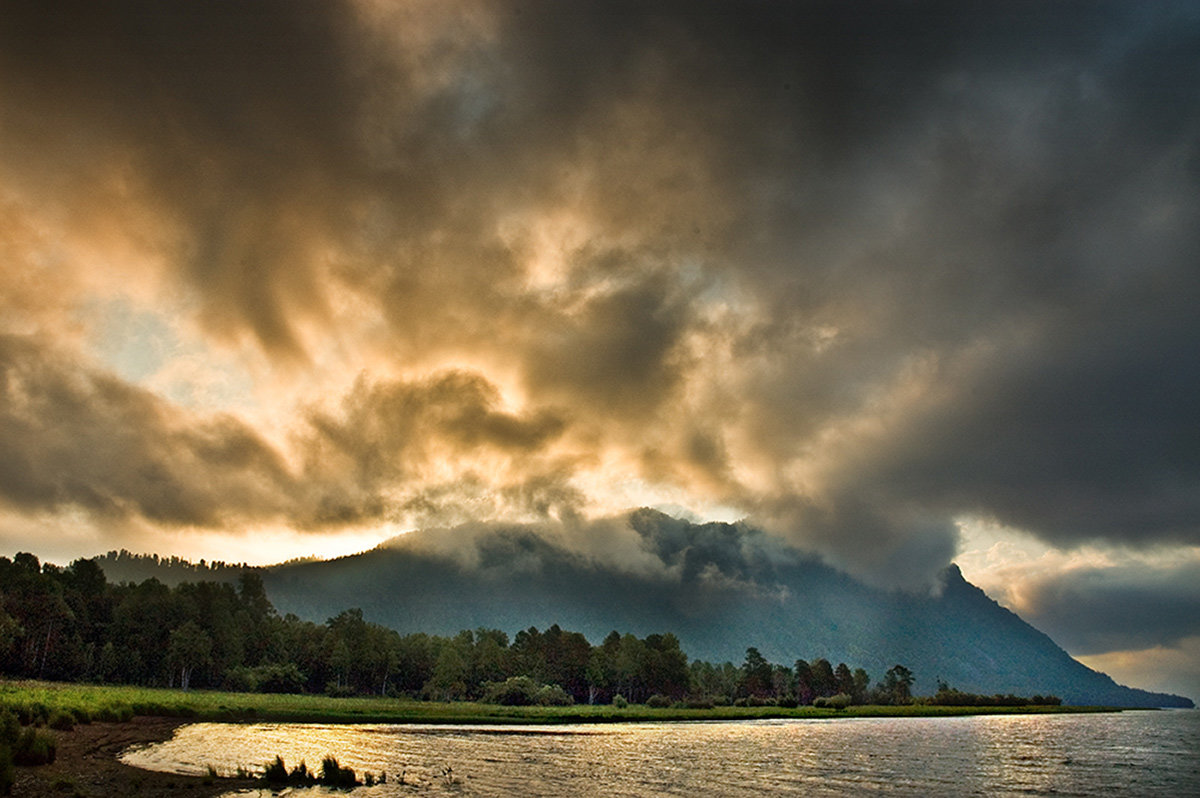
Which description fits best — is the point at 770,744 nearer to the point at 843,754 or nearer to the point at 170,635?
the point at 843,754

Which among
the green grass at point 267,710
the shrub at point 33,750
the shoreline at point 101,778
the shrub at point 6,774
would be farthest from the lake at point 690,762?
the green grass at point 267,710

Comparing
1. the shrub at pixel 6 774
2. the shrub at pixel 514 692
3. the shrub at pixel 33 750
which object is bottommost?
the shrub at pixel 514 692

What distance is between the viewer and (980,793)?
49.9 meters

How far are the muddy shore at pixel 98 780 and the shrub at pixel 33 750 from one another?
0.66 metres

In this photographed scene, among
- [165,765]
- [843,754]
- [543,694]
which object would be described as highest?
[165,765]

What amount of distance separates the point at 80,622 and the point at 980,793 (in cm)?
21073

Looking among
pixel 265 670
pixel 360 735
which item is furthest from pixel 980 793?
pixel 265 670

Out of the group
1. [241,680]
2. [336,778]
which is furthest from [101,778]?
[241,680]

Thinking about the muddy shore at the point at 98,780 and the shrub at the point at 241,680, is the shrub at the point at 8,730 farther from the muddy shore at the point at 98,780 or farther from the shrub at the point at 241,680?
the shrub at the point at 241,680

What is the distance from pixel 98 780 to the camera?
4206 cm

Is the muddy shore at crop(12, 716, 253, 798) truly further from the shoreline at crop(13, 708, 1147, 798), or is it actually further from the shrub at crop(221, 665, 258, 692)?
the shrub at crop(221, 665, 258, 692)

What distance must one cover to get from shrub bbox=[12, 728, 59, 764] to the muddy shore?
2.18 ft

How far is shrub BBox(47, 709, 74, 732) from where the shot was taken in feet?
220

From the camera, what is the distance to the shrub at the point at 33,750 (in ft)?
147
